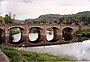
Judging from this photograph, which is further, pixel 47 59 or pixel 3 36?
pixel 3 36

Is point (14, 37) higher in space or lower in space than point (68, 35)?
higher

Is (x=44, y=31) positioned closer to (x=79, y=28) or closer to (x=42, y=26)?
(x=42, y=26)

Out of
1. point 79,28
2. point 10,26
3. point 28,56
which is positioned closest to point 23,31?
point 10,26

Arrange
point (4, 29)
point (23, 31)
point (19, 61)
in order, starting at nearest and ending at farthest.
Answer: point (19, 61) < point (4, 29) < point (23, 31)

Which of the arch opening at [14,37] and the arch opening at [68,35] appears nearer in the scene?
the arch opening at [14,37]

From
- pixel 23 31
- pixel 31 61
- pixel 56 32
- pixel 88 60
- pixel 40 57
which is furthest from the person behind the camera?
pixel 56 32

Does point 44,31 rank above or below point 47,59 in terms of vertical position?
below

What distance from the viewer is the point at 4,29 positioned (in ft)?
298

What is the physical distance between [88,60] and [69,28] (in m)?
64.5

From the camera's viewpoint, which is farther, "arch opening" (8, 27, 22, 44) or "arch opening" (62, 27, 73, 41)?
"arch opening" (62, 27, 73, 41)

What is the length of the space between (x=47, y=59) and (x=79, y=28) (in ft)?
226

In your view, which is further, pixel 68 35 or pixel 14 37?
pixel 68 35

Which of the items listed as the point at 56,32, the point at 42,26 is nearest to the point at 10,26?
the point at 42,26

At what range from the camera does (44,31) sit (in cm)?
10088
